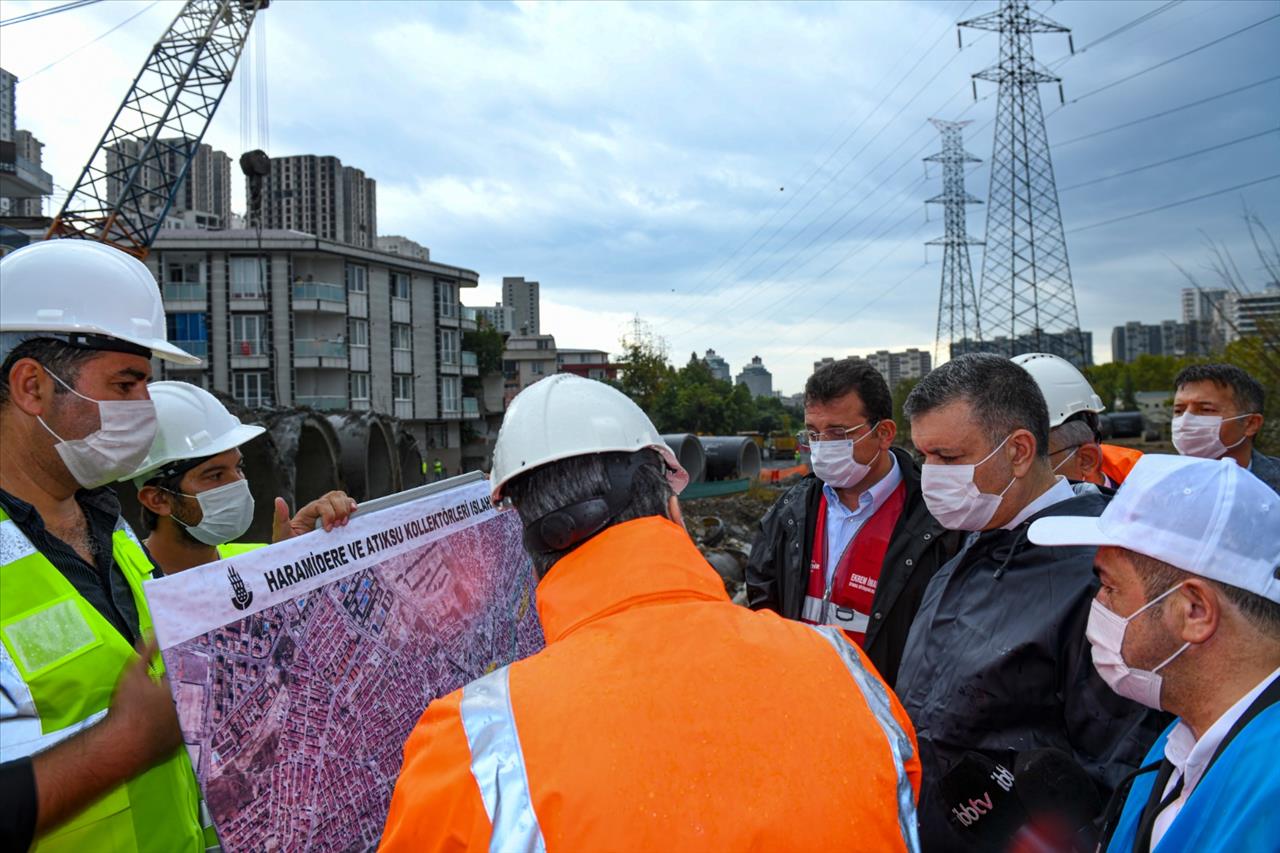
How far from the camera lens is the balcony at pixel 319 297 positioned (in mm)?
42406

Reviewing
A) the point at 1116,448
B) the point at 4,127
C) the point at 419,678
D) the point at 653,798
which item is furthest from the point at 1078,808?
the point at 4,127

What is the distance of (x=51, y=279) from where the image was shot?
7.41 ft

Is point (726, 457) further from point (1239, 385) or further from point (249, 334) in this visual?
point (249, 334)

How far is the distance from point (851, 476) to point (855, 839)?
272cm

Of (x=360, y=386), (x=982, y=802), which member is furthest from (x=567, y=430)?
(x=360, y=386)

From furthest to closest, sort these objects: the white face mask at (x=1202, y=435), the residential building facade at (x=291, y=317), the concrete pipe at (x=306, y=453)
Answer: the residential building facade at (x=291, y=317) → the concrete pipe at (x=306, y=453) → the white face mask at (x=1202, y=435)

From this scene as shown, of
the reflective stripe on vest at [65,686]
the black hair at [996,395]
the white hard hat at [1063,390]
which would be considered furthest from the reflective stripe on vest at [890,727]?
the white hard hat at [1063,390]

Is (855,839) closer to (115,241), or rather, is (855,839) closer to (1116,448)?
(1116,448)

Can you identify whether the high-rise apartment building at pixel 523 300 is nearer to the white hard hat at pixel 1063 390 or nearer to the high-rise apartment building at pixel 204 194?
the high-rise apartment building at pixel 204 194

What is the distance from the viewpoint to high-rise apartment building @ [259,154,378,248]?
336 feet

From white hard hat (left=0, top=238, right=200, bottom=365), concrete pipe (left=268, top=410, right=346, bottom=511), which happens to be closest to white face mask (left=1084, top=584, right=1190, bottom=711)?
white hard hat (left=0, top=238, right=200, bottom=365)

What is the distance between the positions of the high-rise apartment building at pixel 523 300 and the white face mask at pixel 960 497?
12805cm

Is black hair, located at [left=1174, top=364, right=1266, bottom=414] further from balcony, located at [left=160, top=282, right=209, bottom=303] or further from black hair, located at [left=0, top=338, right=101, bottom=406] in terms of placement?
balcony, located at [left=160, top=282, right=209, bottom=303]

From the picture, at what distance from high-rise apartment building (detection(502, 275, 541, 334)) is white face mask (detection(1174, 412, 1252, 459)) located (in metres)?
126
